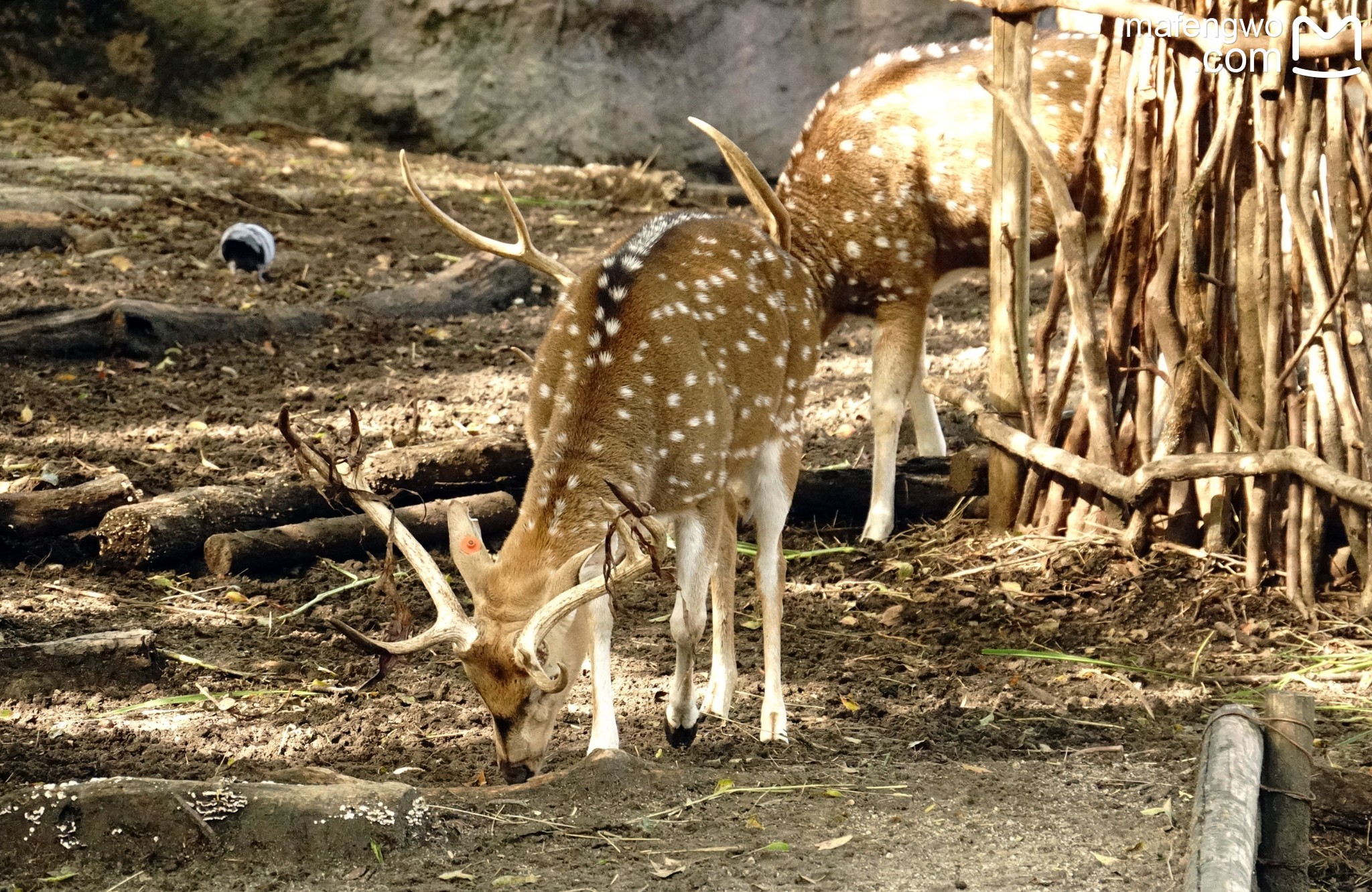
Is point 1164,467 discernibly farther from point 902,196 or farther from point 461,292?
point 461,292

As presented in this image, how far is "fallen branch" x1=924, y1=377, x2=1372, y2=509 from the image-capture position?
4.96 meters

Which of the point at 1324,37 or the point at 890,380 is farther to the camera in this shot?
the point at 890,380

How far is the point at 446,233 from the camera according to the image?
1034 centimetres

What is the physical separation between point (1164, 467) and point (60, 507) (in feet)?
13.5

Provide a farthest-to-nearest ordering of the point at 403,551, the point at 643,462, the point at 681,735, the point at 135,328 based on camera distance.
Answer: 1. the point at 135,328
2. the point at 681,735
3. the point at 643,462
4. the point at 403,551

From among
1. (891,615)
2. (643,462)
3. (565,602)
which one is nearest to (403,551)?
(565,602)

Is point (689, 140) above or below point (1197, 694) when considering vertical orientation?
above

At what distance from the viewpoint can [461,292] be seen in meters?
9.05

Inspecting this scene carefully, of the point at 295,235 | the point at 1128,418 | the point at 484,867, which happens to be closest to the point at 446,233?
the point at 295,235

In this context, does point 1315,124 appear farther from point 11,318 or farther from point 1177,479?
point 11,318

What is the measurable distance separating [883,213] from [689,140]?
634 cm

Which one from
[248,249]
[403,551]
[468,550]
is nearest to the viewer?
[403,551]

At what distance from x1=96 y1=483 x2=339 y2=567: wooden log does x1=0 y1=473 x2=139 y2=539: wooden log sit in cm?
9

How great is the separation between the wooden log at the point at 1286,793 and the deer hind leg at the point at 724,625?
1739 millimetres
